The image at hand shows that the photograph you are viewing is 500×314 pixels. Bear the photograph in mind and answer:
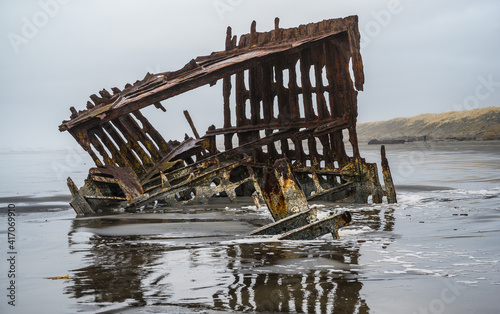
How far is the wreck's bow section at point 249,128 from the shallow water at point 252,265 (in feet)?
5.00

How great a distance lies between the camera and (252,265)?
597 centimetres

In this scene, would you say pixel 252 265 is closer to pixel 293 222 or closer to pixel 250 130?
pixel 293 222

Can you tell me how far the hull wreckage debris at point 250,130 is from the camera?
11.9 meters

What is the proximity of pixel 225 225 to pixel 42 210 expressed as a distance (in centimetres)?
564

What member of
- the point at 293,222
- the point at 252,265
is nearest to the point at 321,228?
the point at 293,222

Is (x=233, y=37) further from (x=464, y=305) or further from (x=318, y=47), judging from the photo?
(x=464, y=305)

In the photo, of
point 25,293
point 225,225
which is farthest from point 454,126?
point 25,293

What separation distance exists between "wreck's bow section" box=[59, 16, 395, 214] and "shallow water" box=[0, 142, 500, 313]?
152 cm

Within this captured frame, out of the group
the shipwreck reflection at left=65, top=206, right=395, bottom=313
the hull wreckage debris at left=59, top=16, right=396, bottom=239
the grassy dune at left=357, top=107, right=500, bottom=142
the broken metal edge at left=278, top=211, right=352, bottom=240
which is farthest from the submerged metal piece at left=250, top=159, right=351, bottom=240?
the grassy dune at left=357, top=107, right=500, bottom=142

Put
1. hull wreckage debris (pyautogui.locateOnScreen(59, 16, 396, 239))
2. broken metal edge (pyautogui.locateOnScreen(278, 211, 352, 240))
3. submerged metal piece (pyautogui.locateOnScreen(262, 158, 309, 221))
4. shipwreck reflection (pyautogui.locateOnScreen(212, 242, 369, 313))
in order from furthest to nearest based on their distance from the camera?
hull wreckage debris (pyautogui.locateOnScreen(59, 16, 396, 239)) → submerged metal piece (pyautogui.locateOnScreen(262, 158, 309, 221)) → broken metal edge (pyautogui.locateOnScreen(278, 211, 352, 240)) → shipwreck reflection (pyautogui.locateOnScreen(212, 242, 369, 313))

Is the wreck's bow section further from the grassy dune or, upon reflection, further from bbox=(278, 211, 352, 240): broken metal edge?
the grassy dune

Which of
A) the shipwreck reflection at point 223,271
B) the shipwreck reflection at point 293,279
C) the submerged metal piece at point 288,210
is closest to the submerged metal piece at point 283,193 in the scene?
the submerged metal piece at point 288,210

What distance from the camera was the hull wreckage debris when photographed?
11859mm

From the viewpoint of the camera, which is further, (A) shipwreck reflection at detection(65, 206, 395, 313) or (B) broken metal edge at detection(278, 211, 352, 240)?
(B) broken metal edge at detection(278, 211, 352, 240)
